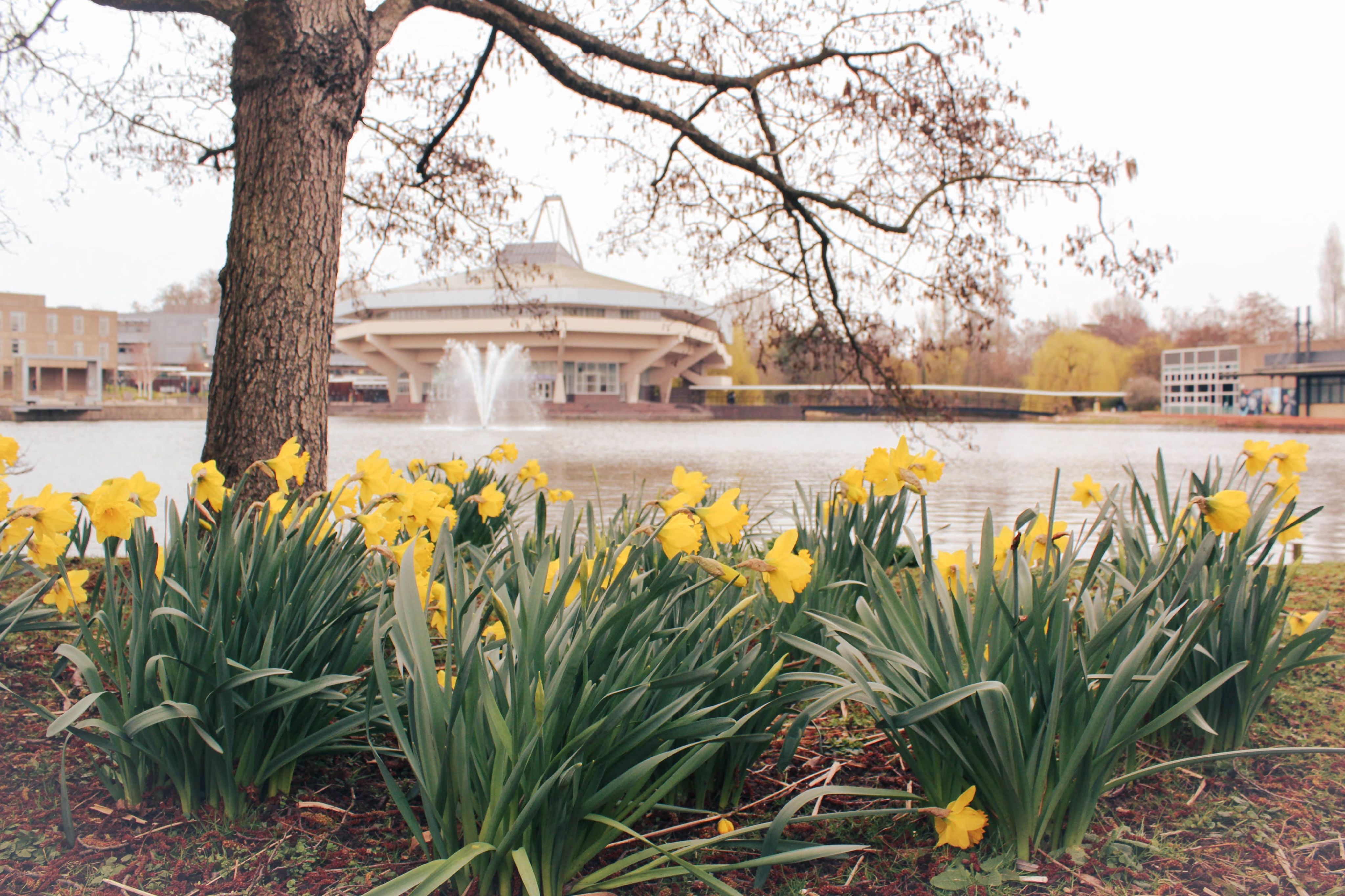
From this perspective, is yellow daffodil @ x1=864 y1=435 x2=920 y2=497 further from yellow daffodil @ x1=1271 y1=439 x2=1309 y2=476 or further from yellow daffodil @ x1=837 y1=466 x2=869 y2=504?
yellow daffodil @ x1=1271 y1=439 x2=1309 y2=476

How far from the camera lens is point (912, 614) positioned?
1.22m

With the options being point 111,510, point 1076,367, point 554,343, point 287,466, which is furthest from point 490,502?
point 1076,367

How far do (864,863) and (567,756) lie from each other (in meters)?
0.47

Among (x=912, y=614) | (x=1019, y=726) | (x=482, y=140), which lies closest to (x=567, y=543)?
(x=912, y=614)

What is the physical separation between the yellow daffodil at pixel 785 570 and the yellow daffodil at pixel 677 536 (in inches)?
4.0

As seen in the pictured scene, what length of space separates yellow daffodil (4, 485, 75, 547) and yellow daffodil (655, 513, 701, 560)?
95cm

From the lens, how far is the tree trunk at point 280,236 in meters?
2.57

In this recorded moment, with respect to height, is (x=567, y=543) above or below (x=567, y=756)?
above

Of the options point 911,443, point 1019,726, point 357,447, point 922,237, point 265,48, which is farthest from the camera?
point 357,447

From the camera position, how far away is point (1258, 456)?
161 centimetres

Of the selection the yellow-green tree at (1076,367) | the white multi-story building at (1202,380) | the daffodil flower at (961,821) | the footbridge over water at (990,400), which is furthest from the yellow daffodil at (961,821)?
the yellow-green tree at (1076,367)

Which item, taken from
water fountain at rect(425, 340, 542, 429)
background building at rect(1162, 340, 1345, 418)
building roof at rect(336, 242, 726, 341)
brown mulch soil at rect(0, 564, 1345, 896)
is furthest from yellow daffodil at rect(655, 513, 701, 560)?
background building at rect(1162, 340, 1345, 418)

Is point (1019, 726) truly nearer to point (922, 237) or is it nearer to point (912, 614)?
point (912, 614)

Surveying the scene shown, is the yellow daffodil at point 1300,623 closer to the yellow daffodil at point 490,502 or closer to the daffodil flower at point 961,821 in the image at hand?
the daffodil flower at point 961,821
